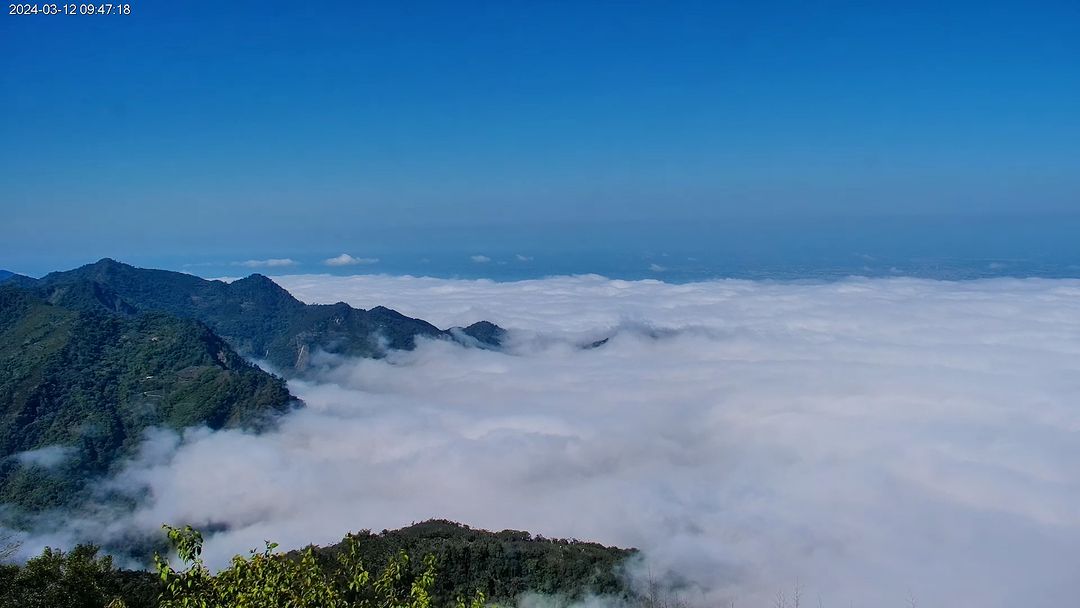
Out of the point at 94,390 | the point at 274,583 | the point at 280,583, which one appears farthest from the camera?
the point at 94,390

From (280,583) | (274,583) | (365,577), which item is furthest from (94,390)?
(365,577)

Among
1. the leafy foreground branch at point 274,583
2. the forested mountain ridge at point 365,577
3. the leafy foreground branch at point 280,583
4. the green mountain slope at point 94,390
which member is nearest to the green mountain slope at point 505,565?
the forested mountain ridge at point 365,577

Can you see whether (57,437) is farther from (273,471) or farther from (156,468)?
(273,471)

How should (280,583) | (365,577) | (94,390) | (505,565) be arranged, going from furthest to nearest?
(94,390) → (505,565) → (280,583) → (365,577)

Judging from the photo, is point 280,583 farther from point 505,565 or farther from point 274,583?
point 505,565

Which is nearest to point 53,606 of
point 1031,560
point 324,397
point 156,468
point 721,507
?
point 721,507

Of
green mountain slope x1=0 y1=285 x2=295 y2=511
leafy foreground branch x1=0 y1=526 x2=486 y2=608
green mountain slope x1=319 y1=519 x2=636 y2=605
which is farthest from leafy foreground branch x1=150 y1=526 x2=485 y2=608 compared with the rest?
green mountain slope x1=0 y1=285 x2=295 y2=511
